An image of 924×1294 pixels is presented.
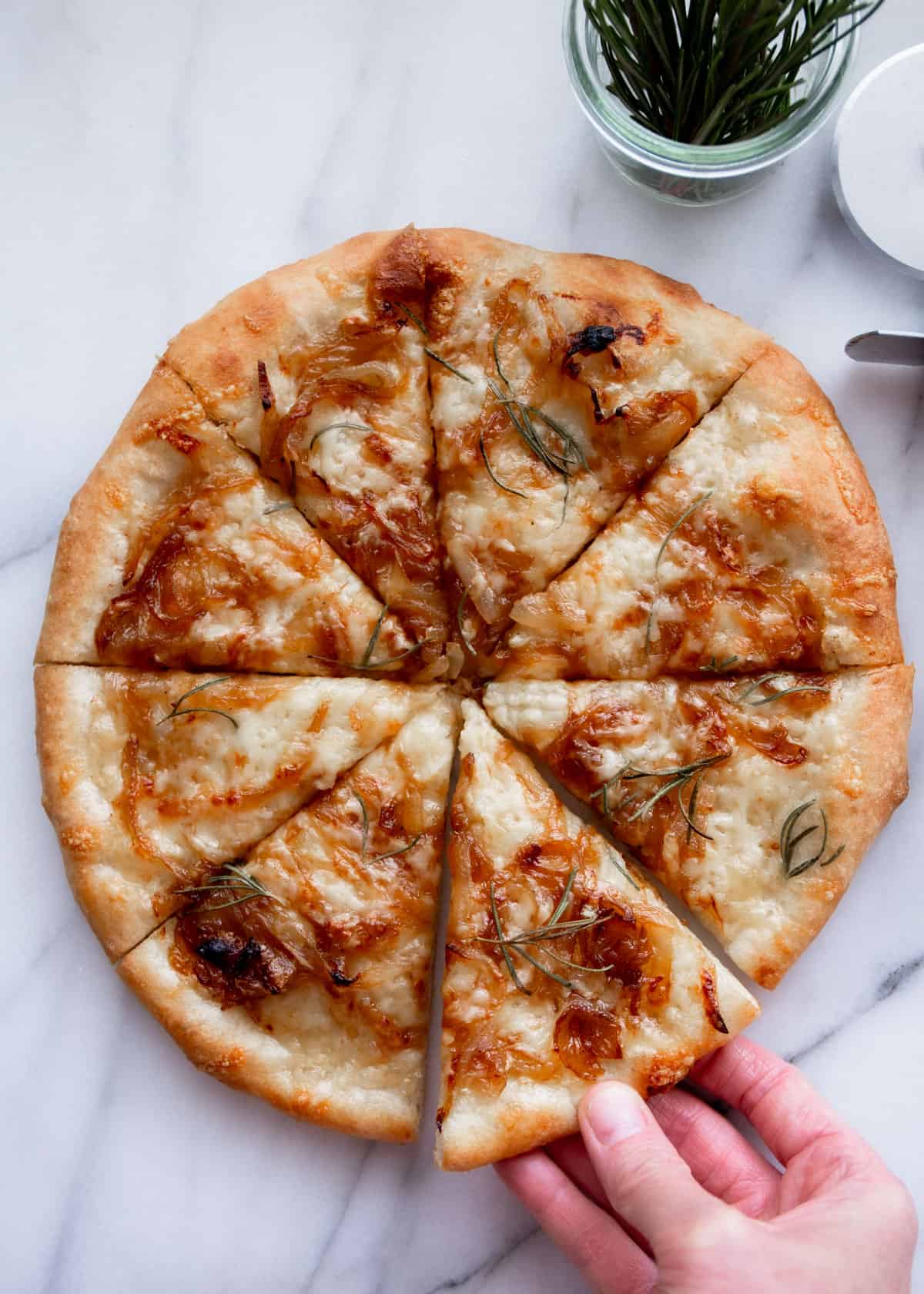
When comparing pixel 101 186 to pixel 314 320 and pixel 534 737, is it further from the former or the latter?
pixel 534 737

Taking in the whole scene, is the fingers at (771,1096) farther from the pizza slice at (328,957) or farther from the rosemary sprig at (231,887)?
the rosemary sprig at (231,887)

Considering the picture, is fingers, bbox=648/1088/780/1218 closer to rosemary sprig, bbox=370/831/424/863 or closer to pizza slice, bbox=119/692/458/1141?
pizza slice, bbox=119/692/458/1141

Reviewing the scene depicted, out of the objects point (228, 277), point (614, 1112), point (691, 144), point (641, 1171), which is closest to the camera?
point (641, 1171)

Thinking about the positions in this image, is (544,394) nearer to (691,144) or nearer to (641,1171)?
(691,144)

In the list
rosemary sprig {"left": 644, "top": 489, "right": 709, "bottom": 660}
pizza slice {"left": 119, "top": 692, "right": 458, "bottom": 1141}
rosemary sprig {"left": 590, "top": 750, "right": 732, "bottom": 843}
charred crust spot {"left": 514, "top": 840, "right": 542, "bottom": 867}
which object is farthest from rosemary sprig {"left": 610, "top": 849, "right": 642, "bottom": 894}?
rosemary sprig {"left": 644, "top": 489, "right": 709, "bottom": 660}

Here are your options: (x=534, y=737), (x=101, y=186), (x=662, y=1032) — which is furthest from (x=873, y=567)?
(x=101, y=186)

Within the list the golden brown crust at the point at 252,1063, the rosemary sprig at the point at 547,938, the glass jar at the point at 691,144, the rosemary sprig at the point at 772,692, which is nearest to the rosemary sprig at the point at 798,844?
the rosemary sprig at the point at 772,692

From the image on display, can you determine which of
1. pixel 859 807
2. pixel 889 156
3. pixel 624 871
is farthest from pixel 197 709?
pixel 889 156
